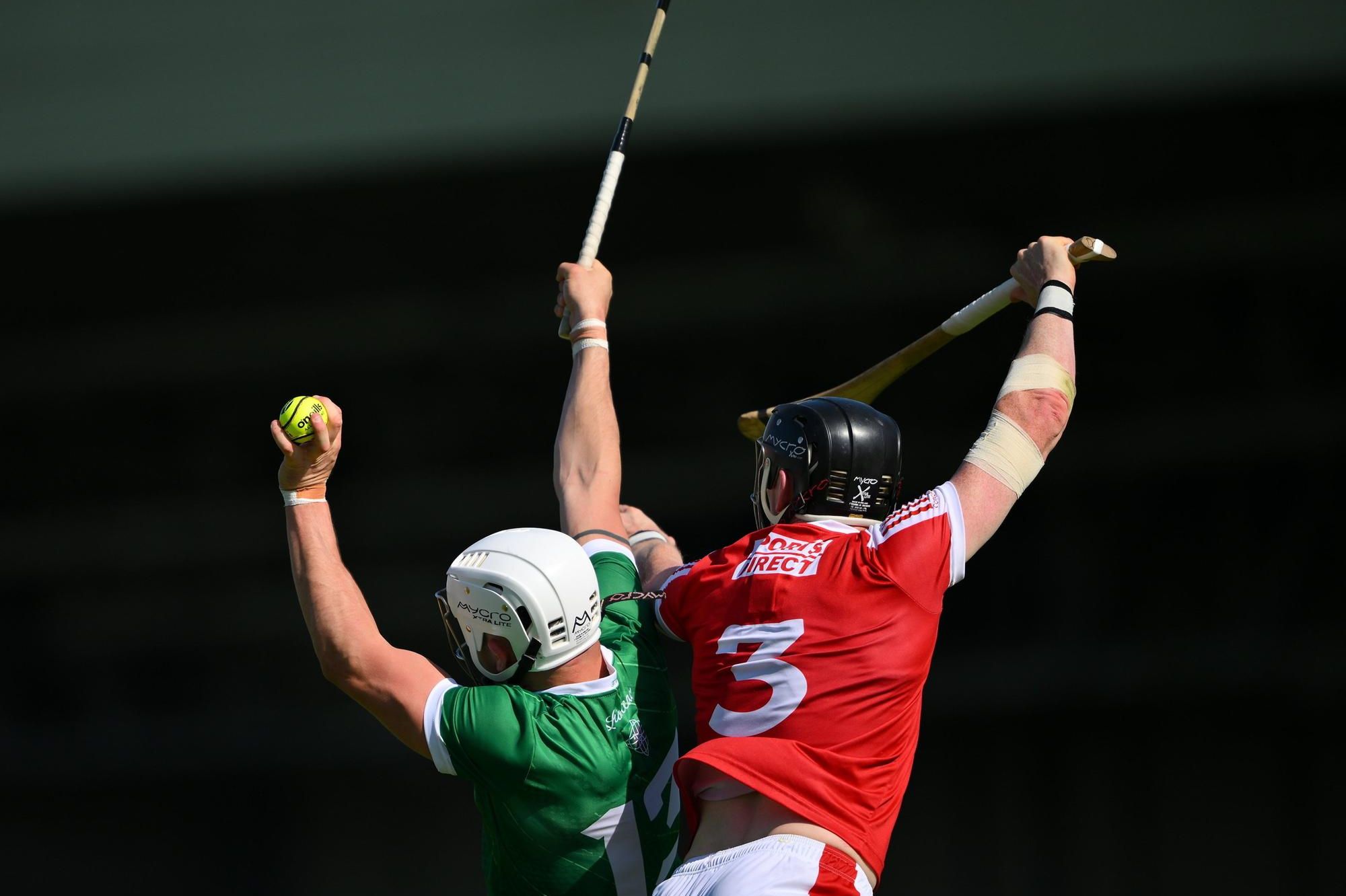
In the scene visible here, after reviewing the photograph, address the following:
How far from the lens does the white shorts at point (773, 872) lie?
192 centimetres

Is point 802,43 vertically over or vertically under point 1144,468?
over

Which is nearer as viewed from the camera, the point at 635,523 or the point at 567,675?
the point at 567,675

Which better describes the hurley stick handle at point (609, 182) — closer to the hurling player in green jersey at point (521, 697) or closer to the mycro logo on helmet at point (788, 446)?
the mycro logo on helmet at point (788, 446)

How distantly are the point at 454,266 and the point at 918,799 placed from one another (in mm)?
3682

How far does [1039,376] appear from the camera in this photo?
221cm

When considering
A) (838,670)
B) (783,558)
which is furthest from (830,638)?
(783,558)

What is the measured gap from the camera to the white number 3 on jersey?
206 cm

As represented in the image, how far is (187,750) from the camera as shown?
7062 mm

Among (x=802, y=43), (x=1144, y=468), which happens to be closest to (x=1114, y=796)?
(x=1144, y=468)

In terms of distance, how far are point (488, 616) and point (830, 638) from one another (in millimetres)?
534

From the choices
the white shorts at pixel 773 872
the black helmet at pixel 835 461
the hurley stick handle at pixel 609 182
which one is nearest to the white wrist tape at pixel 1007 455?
the black helmet at pixel 835 461

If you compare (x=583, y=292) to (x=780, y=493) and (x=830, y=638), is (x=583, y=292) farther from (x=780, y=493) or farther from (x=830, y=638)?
(x=830, y=638)

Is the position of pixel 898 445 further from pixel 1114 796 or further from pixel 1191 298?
pixel 1191 298

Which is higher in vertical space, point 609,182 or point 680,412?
point 609,182
